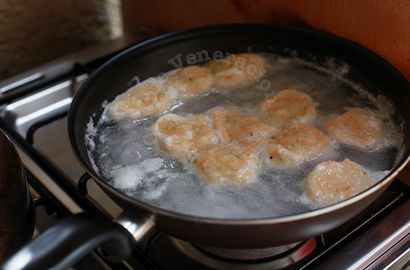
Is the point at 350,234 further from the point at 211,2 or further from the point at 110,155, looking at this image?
the point at 211,2

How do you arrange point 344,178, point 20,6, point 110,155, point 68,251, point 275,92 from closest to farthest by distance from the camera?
point 68,251 < point 344,178 < point 110,155 < point 275,92 < point 20,6

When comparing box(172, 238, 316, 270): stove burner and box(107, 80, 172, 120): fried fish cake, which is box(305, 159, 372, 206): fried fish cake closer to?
box(172, 238, 316, 270): stove burner

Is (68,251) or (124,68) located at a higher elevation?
(124,68)

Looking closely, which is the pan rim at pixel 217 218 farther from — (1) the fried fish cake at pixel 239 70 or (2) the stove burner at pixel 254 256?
(2) the stove burner at pixel 254 256

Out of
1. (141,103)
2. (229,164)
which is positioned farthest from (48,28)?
(229,164)

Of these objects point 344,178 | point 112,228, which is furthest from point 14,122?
point 344,178

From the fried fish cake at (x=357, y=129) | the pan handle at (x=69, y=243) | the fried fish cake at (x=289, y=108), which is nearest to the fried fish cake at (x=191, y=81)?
the fried fish cake at (x=289, y=108)

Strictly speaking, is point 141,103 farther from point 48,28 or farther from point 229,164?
point 48,28
